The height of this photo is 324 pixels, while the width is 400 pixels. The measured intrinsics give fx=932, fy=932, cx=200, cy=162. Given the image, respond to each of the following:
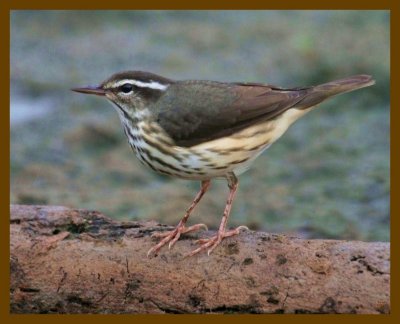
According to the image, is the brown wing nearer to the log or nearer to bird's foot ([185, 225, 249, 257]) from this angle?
bird's foot ([185, 225, 249, 257])

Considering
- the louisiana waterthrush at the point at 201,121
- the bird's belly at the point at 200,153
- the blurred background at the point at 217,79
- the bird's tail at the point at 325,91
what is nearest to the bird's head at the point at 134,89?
the louisiana waterthrush at the point at 201,121

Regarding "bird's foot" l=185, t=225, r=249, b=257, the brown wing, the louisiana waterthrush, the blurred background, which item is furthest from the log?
the blurred background

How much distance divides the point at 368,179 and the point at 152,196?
9.04 ft

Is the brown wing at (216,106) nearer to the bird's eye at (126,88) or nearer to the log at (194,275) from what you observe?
the bird's eye at (126,88)

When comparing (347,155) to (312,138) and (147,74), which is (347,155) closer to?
(312,138)

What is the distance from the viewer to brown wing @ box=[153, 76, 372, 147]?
7.62 meters

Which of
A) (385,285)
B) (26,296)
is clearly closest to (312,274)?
(385,285)

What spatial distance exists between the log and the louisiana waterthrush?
Result: 22 centimetres

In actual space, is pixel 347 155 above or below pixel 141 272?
above

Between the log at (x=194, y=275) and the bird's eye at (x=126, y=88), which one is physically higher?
the bird's eye at (x=126, y=88)

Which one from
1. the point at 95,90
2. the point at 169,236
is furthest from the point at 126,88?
the point at 169,236

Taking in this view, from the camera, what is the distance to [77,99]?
1445 centimetres

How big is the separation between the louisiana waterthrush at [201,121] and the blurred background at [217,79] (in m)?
2.71

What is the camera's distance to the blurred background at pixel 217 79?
11188 mm
